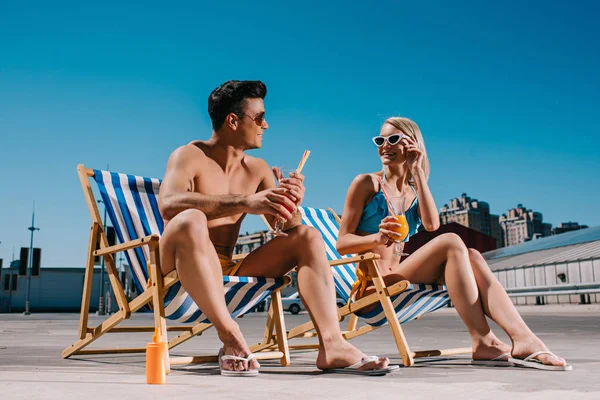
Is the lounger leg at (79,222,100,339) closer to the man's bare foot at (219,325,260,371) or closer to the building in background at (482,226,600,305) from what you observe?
the man's bare foot at (219,325,260,371)

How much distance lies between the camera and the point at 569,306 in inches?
883

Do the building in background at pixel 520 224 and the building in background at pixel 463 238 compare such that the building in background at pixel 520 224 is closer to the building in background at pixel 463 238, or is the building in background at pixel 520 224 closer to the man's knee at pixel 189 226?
the building in background at pixel 463 238

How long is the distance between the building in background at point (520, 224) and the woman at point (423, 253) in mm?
165024

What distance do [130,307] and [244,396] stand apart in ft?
5.26

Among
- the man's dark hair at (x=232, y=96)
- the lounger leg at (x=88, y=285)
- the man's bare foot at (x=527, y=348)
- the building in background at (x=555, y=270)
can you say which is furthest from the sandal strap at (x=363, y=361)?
the building in background at (x=555, y=270)

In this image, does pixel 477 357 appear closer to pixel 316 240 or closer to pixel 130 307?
pixel 316 240

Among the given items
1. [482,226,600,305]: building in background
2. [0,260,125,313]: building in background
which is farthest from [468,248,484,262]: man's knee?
[0,260,125,313]: building in background

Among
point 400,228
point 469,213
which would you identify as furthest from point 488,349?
point 469,213

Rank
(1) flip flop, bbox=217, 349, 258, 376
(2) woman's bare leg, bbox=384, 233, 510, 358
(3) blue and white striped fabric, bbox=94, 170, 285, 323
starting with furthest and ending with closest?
(2) woman's bare leg, bbox=384, 233, 510, 358 → (3) blue and white striped fabric, bbox=94, 170, 285, 323 → (1) flip flop, bbox=217, 349, 258, 376

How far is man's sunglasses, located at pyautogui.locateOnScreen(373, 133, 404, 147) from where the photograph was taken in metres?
3.96

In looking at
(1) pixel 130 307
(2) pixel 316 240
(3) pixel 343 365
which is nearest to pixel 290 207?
(2) pixel 316 240

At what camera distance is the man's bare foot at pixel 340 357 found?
9.44 ft

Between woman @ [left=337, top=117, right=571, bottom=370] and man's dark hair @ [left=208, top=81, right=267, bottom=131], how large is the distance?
93cm

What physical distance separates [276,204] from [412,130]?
1.44m
